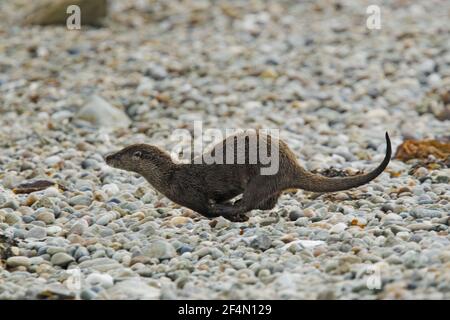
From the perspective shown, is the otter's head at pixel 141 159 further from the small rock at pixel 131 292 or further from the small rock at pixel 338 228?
the small rock at pixel 131 292

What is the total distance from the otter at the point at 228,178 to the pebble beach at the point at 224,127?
0.14m

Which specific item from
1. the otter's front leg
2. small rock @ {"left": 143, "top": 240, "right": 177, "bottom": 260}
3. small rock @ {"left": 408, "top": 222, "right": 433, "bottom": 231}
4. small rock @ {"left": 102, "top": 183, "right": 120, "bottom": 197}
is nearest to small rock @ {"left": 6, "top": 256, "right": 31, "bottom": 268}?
small rock @ {"left": 143, "top": 240, "right": 177, "bottom": 260}

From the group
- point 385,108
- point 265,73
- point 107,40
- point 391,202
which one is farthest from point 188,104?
point 391,202

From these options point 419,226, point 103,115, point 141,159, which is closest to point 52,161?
point 103,115

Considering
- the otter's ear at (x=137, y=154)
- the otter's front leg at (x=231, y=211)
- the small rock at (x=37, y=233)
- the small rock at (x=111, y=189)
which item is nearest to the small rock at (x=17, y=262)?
the small rock at (x=37, y=233)

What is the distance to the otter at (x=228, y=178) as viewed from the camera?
507cm

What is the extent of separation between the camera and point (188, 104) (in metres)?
8.65

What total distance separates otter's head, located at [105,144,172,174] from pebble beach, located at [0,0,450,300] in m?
0.30

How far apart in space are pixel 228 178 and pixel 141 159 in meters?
0.61

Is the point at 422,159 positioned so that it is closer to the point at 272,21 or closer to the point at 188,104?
the point at 188,104

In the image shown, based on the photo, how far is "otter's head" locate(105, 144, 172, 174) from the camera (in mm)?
5425

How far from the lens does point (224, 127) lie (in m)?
8.01

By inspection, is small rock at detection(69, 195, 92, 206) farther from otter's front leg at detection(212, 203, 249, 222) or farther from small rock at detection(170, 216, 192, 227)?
otter's front leg at detection(212, 203, 249, 222)
